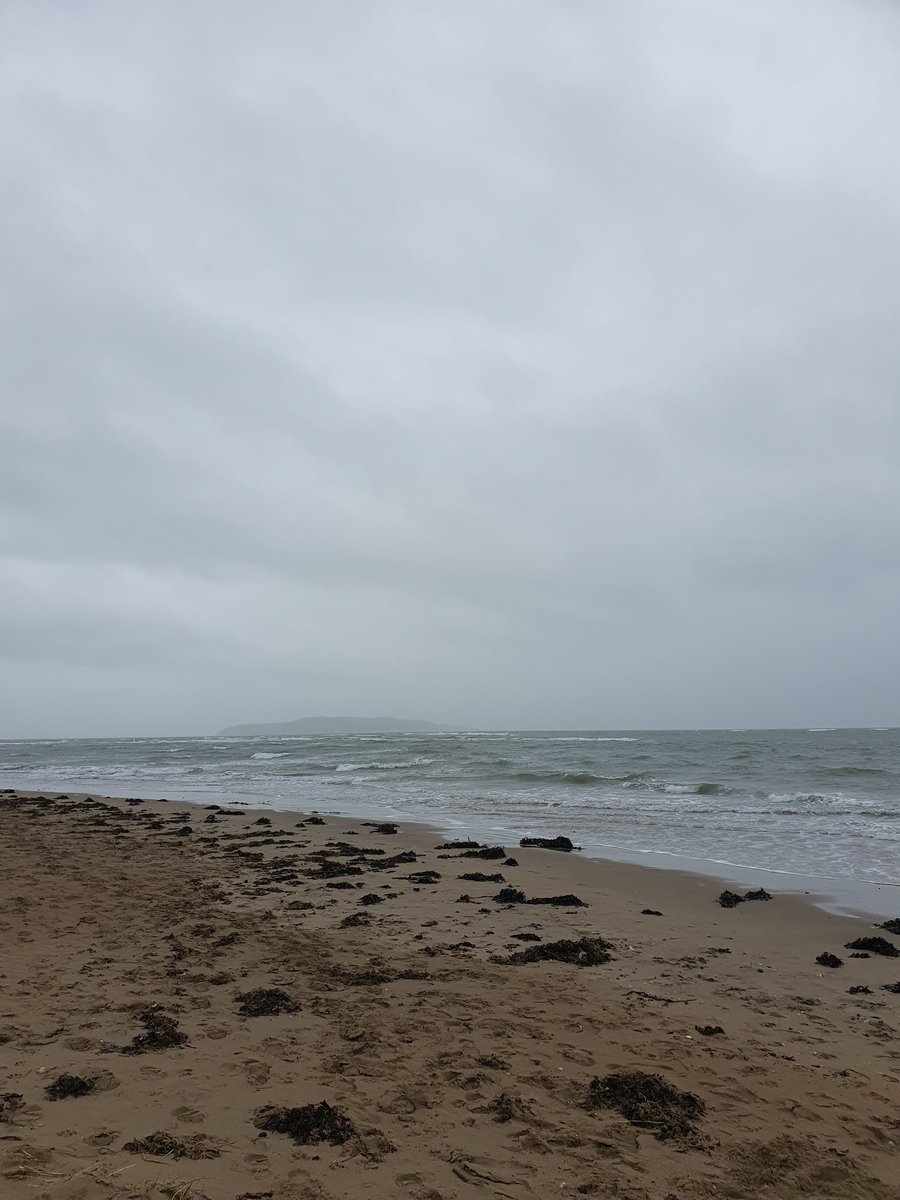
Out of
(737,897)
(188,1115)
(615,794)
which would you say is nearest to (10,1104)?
(188,1115)

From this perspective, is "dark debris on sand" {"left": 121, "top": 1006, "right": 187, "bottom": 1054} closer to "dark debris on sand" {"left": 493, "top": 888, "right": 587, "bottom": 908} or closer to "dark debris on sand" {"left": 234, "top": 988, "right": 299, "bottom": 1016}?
"dark debris on sand" {"left": 234, "top": 988, "right": 299, "bottom": 1016}

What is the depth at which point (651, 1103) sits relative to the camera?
378cm

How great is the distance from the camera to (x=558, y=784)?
26.4 metres

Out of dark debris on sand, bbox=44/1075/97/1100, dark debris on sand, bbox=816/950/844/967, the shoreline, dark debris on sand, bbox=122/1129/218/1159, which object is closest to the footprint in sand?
dark debris on sand, bbox=122/1129/218/1159

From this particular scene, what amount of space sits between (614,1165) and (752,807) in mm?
18338

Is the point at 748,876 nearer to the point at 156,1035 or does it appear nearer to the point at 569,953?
the point at 569,953

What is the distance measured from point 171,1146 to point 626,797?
20725mm

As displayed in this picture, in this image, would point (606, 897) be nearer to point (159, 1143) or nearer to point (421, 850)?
point (421, 850)

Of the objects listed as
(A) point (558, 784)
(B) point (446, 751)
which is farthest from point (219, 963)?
(B) point (446, 751)

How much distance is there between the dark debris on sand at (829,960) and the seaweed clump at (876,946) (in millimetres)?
446

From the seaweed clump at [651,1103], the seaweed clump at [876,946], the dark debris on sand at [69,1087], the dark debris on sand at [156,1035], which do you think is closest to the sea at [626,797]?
the seaweed clump at [876,946]

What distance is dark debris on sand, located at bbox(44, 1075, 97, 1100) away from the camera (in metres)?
3.67

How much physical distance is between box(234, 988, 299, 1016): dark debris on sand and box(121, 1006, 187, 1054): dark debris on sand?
0.49 metres

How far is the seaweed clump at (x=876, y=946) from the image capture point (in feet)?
22.2
